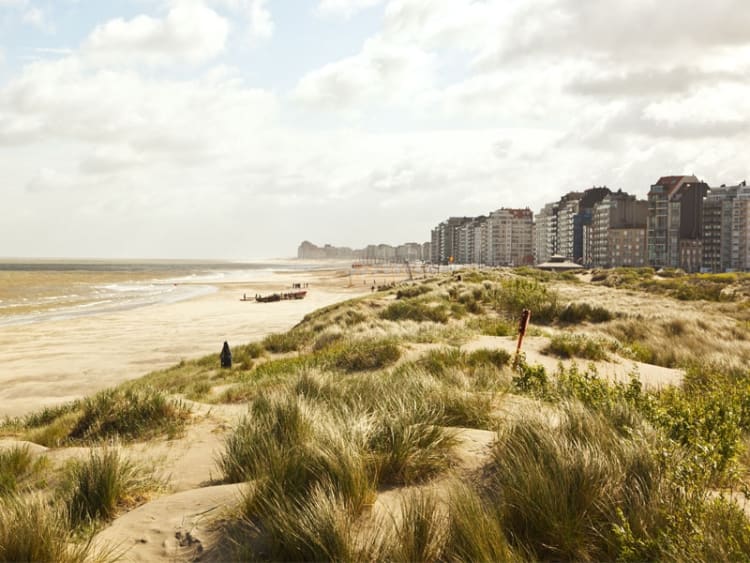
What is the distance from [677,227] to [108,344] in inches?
5632

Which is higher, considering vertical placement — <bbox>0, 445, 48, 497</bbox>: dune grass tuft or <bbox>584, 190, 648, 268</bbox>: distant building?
<bbox>584, 190, 648, 268</bbox>: distant building

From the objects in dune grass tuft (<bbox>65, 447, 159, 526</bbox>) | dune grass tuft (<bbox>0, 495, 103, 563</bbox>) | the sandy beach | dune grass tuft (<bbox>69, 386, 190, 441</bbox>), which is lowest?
the sandy beach

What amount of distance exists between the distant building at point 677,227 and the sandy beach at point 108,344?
12107cm

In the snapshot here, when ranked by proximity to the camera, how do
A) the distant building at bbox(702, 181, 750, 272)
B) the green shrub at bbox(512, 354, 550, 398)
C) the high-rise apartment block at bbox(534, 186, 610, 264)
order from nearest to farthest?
the green shrub at bbox(512, 354, 550, 398) < the distant building at bbox(702, 181, 750, 272) < the high-rise apartment block at bbox(534, 186, 610, 264)

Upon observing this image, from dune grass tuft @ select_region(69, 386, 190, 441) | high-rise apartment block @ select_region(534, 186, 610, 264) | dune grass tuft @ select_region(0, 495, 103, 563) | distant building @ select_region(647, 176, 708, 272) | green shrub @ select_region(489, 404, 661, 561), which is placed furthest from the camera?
high-rise apartment block @ select_region(534, 186, 610, 264)

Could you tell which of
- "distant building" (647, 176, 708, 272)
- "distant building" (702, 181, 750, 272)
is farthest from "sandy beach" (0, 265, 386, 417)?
"distant building" (702, 181, 750, 272)

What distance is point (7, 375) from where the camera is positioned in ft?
63.6

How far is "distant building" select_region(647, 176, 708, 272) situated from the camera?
132 metres

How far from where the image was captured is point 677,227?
13325cm

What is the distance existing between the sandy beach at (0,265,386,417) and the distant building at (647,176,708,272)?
12107 centimetres

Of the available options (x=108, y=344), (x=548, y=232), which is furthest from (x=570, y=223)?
(x=108, y=344)

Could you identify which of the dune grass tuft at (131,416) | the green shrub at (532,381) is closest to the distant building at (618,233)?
the green shrub at (532,381)

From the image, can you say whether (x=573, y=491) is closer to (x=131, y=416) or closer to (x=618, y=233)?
(x=131, y=416)

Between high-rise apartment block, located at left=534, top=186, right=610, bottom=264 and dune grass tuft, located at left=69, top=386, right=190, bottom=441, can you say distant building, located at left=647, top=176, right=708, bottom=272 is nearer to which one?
high-rise apartment block, located at left=534, top=186, right=610, bottom=264
